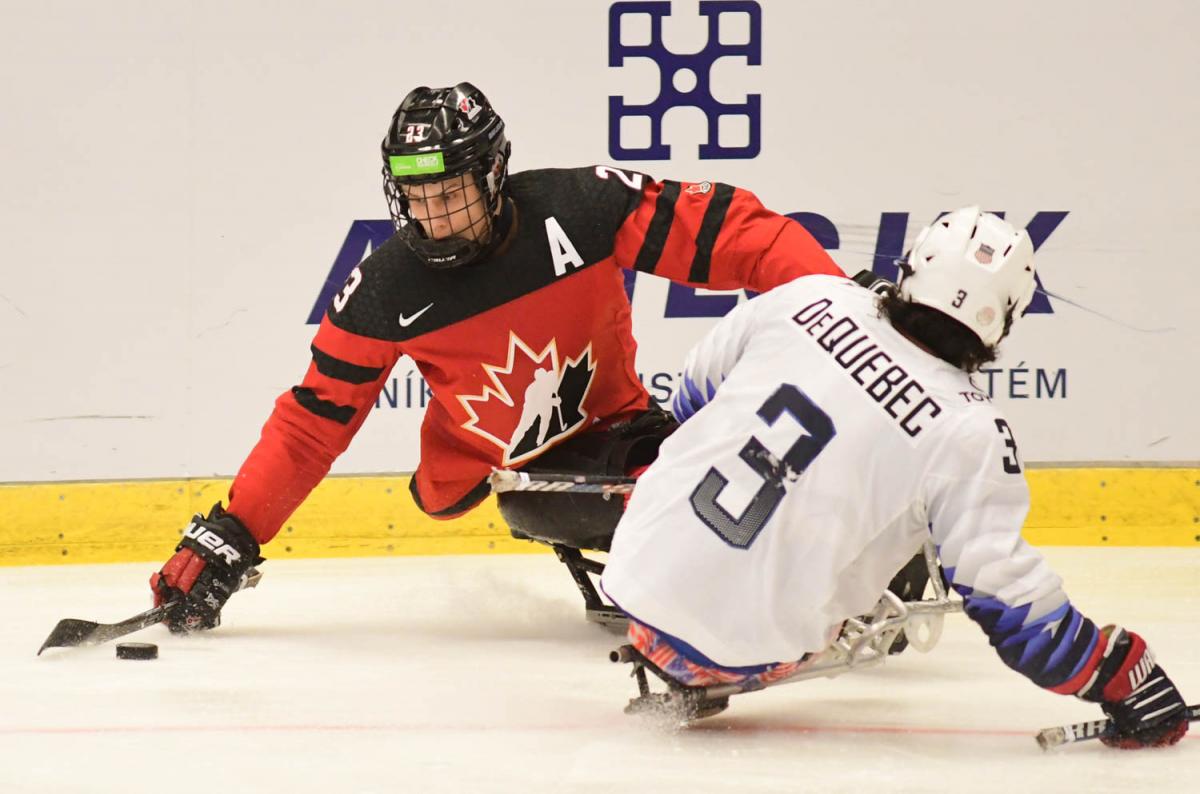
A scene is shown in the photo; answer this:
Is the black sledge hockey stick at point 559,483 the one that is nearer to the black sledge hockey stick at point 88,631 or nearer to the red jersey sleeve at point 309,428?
the red jersey sleeve at point 309,428

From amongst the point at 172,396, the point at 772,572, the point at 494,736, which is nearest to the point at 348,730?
the point at 494,736

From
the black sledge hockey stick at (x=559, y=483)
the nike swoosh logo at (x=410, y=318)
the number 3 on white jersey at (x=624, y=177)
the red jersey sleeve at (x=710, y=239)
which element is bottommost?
the black sledge hockey stick at (x=559, y=483)

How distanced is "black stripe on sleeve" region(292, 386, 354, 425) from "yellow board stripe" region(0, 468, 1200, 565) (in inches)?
52.3

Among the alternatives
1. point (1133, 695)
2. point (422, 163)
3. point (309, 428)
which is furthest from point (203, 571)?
point (1133, 695)

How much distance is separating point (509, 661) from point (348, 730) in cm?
67

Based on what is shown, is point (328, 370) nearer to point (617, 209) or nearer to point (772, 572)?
point (617, 209)

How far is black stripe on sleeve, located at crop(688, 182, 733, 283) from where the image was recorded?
10.7 feet

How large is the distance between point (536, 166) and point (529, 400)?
1.48 metres

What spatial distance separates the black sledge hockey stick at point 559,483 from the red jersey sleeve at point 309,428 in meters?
0.34

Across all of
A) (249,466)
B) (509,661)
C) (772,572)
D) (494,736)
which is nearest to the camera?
(772,572)

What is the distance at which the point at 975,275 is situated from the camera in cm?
219

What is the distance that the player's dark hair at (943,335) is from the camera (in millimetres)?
2215

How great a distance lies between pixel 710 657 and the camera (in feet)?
7.75

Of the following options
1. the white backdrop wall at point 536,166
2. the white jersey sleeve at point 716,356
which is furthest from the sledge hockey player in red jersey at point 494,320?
the white backdrop wall at point 536,166
